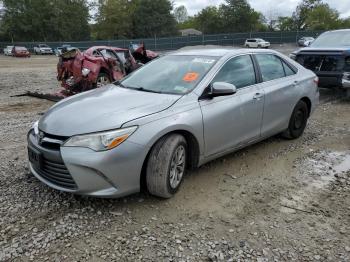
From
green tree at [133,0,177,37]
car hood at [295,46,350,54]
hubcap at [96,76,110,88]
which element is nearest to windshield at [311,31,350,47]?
car hood at [295,46,350,54]

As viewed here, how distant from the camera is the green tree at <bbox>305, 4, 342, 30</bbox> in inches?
3376

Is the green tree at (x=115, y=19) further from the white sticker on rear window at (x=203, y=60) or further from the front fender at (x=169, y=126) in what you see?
the front fender at (x=169, y=126)

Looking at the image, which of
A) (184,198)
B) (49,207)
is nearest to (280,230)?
(184,198)

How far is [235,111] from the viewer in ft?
14.4

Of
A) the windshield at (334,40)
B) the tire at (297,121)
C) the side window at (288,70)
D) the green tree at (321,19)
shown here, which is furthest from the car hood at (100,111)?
the green tree at (321,19)

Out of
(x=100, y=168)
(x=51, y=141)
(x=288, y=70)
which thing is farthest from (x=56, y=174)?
(x=288, y=70)

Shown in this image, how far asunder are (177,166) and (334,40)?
845cm

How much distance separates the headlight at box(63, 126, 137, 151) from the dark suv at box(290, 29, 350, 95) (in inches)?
285

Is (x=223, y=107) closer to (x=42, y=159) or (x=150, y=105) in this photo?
(x=150, y=105)

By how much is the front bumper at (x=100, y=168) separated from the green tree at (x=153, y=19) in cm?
6515

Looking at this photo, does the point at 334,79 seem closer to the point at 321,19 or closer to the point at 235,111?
the point at 235,111

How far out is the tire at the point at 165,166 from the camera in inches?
141

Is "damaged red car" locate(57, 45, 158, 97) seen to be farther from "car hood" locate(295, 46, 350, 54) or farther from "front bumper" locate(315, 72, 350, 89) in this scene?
"front bumper" locate(315, 72, 350, 89)

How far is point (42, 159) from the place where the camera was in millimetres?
3533
